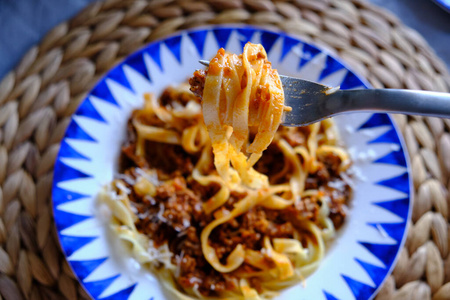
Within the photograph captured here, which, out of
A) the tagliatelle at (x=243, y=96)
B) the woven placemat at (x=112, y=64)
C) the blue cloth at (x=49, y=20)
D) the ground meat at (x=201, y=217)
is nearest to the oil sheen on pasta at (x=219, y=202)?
the ground meat at (x=201, y=217)

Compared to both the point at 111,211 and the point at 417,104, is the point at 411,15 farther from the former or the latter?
the point at 111,211

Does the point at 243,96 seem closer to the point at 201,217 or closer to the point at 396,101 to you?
the point at 396,101

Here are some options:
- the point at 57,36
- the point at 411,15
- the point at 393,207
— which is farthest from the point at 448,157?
the point at 57,36

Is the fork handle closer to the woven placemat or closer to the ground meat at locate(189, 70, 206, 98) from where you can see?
the ground meat at locate(189, 70, 206, 98)

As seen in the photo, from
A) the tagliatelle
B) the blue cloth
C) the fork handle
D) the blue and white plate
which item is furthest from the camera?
the blue cloth

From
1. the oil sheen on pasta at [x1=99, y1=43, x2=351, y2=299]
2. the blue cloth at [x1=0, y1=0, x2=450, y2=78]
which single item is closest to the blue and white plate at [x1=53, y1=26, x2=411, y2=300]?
the oil sheen on pasta at [x1=99, y1=43, x2=351, y2=299]

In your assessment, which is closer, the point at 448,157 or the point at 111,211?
the point at 111,211

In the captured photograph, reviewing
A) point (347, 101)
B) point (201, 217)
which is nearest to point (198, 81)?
point (347, 101)
